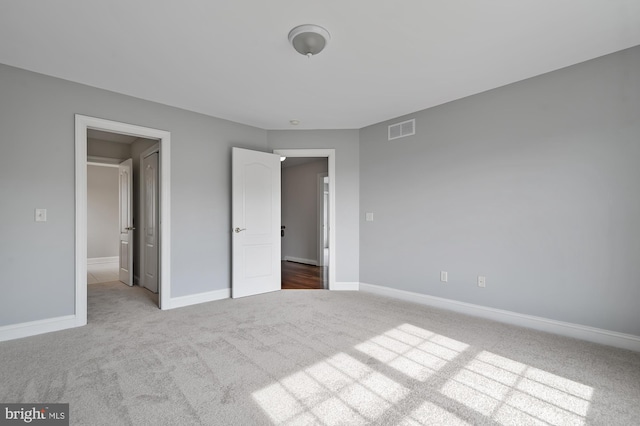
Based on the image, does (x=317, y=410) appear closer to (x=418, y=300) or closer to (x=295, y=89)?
(x=418, y=300)

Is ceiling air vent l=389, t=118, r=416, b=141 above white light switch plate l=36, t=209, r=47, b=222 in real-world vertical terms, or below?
above

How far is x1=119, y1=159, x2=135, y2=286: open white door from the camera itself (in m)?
5.04

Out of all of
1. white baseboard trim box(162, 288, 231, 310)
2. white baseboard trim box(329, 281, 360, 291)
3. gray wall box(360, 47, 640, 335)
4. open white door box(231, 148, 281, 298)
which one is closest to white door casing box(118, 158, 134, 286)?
white baseboard trim box(162, 288, 231, 310)

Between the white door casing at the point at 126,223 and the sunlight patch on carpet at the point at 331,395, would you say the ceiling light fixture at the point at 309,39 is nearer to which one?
the sunlight patch on carpet at the point at 331,395

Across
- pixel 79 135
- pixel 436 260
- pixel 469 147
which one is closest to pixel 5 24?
pixel 79 135

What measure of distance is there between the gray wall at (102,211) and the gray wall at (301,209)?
4.21 metres

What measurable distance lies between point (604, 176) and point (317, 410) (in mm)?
3094

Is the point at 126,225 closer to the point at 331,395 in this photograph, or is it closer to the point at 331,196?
the point at 331,196

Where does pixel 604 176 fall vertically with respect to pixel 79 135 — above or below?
below

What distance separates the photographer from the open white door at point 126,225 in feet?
16.5

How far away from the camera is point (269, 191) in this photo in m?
4.61

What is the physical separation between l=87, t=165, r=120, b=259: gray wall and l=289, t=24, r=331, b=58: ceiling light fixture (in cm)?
707

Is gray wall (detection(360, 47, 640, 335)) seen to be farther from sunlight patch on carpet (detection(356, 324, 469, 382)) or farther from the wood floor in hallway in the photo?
the wood floor in hallway

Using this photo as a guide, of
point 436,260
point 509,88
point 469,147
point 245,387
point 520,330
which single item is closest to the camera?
point 245,387
